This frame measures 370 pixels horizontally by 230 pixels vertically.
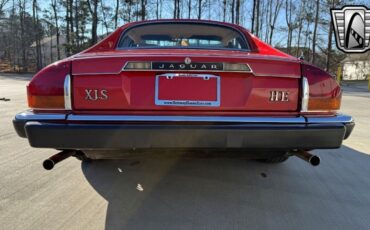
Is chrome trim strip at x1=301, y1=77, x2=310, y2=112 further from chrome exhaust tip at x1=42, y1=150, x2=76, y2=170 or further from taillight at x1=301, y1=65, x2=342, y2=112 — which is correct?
chrome exhaust tip at x1=42, y1=150, x2=76, y2=170

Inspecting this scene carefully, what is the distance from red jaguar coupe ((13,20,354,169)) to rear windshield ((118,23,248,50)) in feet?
3.61

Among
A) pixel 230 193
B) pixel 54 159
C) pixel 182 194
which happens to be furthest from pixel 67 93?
pixel 230 193

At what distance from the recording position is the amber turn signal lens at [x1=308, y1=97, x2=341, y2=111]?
96.4 inches

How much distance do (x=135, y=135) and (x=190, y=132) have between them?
366mm

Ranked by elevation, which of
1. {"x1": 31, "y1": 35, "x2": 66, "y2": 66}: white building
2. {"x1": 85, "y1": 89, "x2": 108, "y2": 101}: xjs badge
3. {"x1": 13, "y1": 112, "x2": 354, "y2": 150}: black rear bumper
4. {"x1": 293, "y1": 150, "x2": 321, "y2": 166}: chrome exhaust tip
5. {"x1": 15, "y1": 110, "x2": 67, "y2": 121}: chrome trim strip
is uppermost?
{"x1": 31, "y1": 35, "x2": 66, "y2": 66}: white building

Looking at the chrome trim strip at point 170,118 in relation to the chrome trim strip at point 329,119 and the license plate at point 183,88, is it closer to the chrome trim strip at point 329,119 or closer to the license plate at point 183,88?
the license plate at point 183,88

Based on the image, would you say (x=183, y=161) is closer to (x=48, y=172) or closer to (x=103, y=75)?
(x=48, y=172)

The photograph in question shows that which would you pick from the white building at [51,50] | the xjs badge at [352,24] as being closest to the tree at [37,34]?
the white building at [51,50]

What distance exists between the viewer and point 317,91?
2.46m

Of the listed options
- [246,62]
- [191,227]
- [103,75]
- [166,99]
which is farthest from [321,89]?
[103,75]

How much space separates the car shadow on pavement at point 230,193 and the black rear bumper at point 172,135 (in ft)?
0.95

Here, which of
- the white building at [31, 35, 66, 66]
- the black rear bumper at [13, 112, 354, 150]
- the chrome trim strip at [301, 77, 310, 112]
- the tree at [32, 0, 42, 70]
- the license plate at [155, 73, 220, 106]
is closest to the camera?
the black rear bumper at [13, 112, 354, 150]

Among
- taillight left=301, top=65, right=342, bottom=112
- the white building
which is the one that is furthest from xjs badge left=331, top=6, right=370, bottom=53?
the white building

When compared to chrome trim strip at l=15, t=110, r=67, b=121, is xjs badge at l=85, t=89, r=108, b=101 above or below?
above
